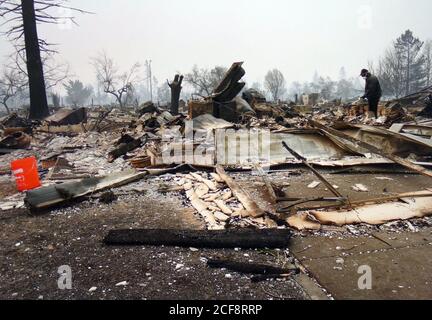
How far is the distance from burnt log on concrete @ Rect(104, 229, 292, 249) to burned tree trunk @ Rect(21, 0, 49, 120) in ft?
47.9

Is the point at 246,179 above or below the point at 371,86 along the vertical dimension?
below

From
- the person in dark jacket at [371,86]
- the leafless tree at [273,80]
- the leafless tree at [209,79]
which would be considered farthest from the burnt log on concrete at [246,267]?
the leafless tree at [273,80]

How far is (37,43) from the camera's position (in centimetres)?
1547

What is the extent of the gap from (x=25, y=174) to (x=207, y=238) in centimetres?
399

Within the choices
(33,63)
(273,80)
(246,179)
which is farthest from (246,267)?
(273,80)

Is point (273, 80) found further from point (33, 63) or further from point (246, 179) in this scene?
point (246, 179)

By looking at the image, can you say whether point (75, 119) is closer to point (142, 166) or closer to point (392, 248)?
point (142, 166)

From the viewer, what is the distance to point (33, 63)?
15.5m

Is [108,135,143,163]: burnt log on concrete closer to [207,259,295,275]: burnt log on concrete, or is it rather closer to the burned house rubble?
the burned house rubble

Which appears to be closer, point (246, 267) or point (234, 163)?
point (246, 267)

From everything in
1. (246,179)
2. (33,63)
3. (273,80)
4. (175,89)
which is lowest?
(246,179)

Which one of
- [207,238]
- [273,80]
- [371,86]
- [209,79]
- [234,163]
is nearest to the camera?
[207,238]

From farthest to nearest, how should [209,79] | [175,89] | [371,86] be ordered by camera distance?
[209,79], [175,89], [371,86]

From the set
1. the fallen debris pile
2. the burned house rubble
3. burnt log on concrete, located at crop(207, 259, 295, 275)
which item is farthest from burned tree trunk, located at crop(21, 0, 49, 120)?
burnt log on concrete, located at crop(207, 259, 295, 275)
